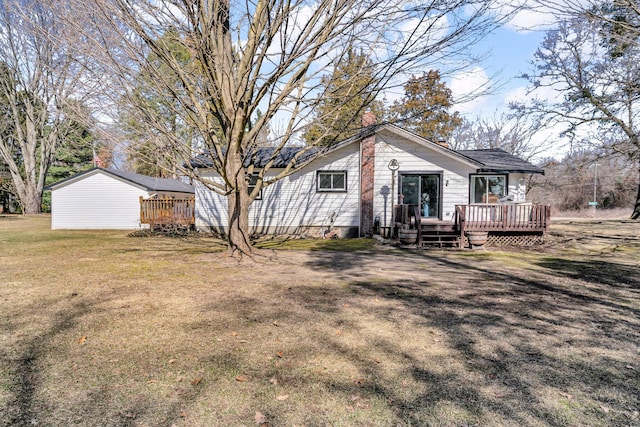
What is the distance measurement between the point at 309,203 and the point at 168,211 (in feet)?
19.4

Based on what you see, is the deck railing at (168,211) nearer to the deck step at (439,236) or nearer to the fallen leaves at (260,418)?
the deck step at (439,236)

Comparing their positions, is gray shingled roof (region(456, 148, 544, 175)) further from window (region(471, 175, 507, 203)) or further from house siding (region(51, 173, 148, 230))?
house siding (region(51, 173, 148, 230))

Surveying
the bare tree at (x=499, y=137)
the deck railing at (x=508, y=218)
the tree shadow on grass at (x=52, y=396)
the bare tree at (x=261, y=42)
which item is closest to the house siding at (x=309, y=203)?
the deck railing at (x=508, y=218)

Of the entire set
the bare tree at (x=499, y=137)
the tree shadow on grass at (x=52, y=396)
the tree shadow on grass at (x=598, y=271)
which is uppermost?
the bare tree at (x=499, y=137)

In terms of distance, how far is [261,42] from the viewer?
7.45 meters

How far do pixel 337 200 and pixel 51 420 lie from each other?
1211cm

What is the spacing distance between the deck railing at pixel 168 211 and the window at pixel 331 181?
5305 millimetres

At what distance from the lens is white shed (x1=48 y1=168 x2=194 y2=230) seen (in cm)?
1717

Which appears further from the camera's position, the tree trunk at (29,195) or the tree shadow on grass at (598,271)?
the tree trunk at (29,195)

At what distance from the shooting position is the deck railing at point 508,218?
37.7ft

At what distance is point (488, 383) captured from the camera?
2.81m

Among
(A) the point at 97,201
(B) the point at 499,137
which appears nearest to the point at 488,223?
(A) the point at 97,201

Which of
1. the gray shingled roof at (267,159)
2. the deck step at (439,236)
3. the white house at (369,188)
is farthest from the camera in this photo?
the gray shingled roof at (267,159)

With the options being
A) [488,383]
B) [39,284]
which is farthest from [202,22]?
[488,383]
